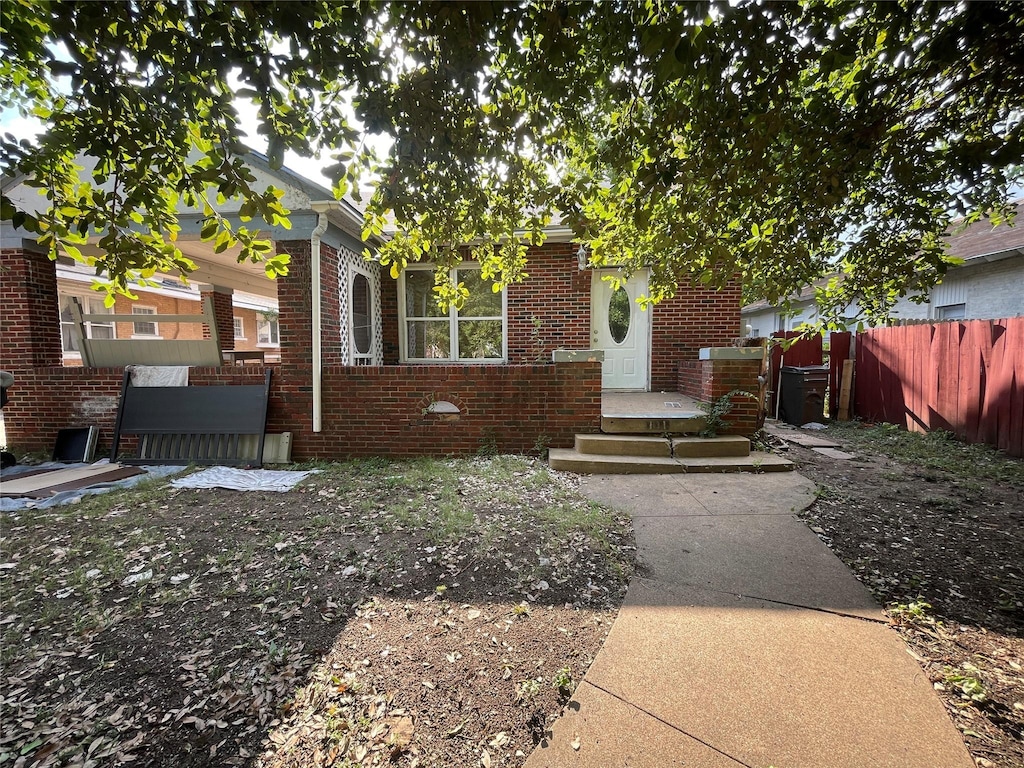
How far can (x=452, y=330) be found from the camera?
8680 millimetres

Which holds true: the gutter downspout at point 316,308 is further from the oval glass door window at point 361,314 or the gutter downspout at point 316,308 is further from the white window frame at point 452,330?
the white window frame at point 452,330

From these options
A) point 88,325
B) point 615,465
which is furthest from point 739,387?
point 88,325

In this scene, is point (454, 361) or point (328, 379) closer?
point (328, 379)

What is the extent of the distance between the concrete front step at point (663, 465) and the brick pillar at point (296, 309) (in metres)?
3.64

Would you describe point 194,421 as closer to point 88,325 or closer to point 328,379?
point 328,379

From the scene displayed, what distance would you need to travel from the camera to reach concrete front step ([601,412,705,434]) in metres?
5.81

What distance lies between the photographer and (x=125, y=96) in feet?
7.15

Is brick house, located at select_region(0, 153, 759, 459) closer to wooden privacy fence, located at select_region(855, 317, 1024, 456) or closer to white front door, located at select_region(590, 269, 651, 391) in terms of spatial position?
white front door, located at select_region(590, 269, 651, 391)

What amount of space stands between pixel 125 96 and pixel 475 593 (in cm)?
323

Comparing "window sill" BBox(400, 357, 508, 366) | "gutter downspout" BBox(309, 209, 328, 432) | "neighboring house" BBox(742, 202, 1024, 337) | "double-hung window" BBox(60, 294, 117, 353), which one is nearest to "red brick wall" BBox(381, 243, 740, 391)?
"window sill" BBox(400, 357, 508, 366)

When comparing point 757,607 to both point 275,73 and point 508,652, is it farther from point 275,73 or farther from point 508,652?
point 275,73

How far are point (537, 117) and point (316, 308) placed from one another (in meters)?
4.30

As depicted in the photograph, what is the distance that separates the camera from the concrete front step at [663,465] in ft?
17.2

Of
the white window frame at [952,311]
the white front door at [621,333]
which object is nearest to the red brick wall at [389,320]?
the white front door at [621,333]
